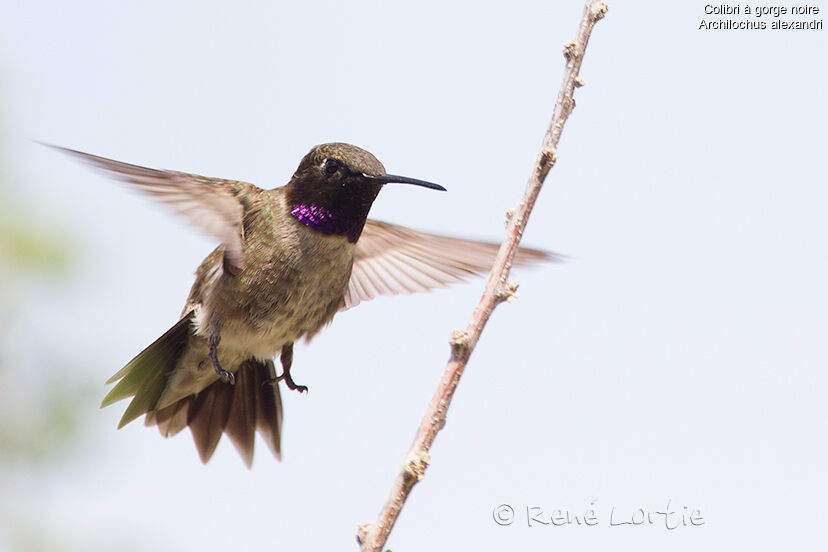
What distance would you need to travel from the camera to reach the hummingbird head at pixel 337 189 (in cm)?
515

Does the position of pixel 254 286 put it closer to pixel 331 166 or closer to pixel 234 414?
pixel 331 166

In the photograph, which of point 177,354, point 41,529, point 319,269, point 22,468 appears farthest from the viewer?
point 22,468

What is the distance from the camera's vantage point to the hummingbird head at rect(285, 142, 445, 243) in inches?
203

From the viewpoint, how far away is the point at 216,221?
4.88 meters

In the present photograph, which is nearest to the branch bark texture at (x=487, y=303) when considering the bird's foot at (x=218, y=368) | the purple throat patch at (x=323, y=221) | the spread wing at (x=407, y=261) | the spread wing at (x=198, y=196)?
the spread wing at (x=198, y=196)

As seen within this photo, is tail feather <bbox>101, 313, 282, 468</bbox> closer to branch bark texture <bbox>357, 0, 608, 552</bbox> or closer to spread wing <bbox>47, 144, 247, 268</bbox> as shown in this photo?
spread wing <bbox>47, 144, 247, 268</bbox>

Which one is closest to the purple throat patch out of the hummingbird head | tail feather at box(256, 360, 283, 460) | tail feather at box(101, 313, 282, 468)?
the hummingbird head

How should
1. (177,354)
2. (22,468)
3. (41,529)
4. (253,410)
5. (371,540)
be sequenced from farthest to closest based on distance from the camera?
(22,468) < (41,529) < (253,410) < (177,354) < (371,540)

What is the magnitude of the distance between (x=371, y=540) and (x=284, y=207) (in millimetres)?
2985

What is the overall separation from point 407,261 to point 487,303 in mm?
3161

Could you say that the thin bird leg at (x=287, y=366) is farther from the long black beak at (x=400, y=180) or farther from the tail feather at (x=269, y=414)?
the long black beak at (x=400, y=180)

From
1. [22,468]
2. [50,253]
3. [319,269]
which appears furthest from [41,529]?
[319,269]

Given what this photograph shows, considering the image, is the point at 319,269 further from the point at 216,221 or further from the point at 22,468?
the point at 22,468

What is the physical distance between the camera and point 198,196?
4973 mm
